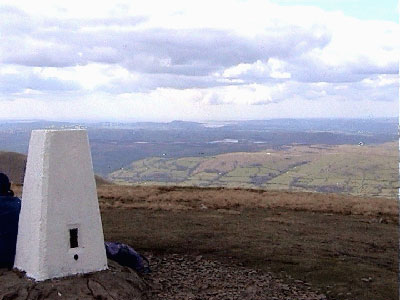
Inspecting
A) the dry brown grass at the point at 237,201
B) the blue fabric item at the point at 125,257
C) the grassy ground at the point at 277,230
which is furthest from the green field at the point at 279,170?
the blue fabric item at the point at 125,257

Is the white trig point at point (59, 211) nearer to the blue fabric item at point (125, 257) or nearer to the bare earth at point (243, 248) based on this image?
the bare earth at point (243, 248)

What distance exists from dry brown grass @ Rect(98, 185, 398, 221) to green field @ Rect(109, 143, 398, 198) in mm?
50624

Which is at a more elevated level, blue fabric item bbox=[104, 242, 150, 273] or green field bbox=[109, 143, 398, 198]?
blue fabric item bbox=[104, 242, 150, 273]

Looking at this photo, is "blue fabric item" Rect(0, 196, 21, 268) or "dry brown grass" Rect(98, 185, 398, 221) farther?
"dry brown grass" Rect(98, 185, 398, 221)

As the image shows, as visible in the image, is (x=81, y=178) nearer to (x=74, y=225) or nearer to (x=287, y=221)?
(x=74, y=225)

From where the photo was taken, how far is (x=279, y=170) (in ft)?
335

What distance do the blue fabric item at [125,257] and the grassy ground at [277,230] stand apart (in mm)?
1890

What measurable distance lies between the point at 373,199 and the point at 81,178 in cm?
1546

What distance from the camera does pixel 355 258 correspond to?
43.4 feet

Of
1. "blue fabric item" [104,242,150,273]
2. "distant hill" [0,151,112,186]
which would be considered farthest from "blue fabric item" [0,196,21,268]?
"distant hill" [0,151,112,186]

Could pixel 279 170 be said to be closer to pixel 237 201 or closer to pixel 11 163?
pixel 11 163

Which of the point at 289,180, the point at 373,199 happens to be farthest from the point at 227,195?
the point at 289,180

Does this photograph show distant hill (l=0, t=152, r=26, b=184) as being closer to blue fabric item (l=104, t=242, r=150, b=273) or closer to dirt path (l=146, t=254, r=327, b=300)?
blue fabric item (l=104, t=242, r=150, b=273)

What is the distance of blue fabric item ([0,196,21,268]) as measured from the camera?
1056 centimetres
